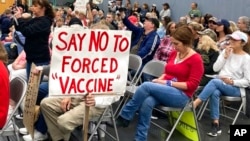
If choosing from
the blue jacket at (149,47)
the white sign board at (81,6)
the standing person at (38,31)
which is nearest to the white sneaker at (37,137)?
the standing person at (38,31)

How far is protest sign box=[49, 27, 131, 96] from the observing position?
2.89m

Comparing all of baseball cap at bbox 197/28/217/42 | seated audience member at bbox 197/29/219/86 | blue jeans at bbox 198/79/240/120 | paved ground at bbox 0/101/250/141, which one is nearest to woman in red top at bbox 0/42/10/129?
paved ground at bbox 0/101/250/141

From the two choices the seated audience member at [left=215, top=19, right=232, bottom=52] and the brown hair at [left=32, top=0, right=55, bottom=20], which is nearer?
the brown hair at [left=32, top=0, right=55, bottom=20]

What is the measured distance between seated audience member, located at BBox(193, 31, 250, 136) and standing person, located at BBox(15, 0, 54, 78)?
1.98 meters

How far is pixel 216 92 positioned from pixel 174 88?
1.04 meters

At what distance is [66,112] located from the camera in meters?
4.04

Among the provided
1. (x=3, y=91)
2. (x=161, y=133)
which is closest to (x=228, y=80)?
(x=161, y=133)

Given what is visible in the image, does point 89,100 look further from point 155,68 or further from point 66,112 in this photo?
point 155,68

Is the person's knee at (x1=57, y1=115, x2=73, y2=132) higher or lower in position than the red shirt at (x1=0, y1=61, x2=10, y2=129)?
lower

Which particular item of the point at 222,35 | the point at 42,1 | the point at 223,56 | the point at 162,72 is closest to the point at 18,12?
the point at 42,1

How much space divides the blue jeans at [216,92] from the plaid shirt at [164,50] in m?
1.11

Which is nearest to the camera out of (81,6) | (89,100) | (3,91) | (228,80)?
(89,100)

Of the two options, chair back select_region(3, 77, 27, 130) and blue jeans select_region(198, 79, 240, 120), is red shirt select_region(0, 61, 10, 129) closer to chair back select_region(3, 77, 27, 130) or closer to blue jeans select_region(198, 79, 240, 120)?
chair back select_region(3, 77, 27, 130)

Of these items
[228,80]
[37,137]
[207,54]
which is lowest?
[37,137]
